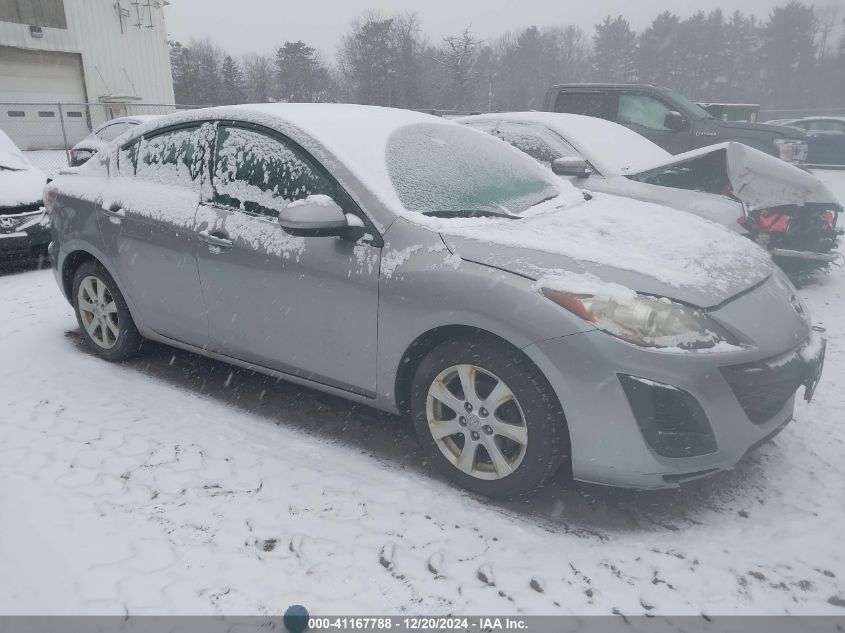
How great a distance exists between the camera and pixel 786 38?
56.8m

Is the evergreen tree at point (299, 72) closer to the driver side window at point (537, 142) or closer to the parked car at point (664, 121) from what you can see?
the parked car at point (664, 121)

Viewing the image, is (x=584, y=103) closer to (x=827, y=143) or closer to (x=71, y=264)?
(x=71, y=264)

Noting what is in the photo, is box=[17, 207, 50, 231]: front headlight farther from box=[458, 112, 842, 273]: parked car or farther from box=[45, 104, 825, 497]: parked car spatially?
box=[458, 112, 842, 273]: parked car

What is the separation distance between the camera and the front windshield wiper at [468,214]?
299 cm

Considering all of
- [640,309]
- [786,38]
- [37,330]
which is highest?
[786,38]

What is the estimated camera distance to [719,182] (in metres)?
5.84

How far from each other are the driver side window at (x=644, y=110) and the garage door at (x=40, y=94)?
61.9ft

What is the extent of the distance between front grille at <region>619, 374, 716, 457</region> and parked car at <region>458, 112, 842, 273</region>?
9.89 feet

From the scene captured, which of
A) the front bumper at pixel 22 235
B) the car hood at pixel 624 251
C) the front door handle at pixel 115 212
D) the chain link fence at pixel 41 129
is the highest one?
the car hood at pixel 624 251

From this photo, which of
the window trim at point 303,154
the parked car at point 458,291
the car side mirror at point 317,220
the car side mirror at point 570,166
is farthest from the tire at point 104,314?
the car side mirror at point 570,166

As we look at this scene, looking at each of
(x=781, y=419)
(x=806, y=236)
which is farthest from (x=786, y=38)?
(x=781, y=419)

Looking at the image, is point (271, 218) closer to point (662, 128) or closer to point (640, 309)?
point (640, 309)

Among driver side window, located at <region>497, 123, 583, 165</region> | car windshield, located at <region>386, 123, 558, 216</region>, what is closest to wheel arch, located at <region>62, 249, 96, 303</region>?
car windshield, located at <region>386, 123, 558, 216</region>

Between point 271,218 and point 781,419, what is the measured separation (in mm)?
2530
